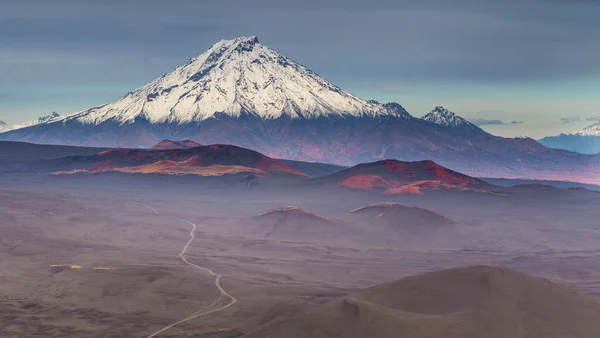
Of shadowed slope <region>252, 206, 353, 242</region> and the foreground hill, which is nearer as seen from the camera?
the foreground hill

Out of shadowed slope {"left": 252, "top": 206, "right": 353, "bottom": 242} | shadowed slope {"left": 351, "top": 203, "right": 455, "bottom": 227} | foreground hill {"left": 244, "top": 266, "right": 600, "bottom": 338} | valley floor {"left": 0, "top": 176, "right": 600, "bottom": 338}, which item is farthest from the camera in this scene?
shadowed slope {"left": 351, "top": 203, "right": 455, "bottom": 227}

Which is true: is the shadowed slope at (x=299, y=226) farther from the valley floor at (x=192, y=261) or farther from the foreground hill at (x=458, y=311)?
the foreground hill at (x=458, y=311)

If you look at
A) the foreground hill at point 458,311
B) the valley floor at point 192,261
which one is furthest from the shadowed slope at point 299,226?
the foreground hill at point 458,311

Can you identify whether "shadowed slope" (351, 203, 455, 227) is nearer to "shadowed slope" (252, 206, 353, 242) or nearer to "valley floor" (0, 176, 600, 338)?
"valley floor" (0, 176, 600, 338)

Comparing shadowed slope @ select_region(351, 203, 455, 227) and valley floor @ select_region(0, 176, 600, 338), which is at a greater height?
shadowed slope @ select_region(351, 203, 455, 227)

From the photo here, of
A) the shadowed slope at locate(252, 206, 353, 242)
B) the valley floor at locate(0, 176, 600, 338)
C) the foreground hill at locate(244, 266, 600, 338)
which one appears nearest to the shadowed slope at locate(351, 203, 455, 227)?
the valley floor at locate(0, 176, 600, 338)

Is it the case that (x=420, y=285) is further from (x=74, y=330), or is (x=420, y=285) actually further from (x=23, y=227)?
(x=23, y=227)

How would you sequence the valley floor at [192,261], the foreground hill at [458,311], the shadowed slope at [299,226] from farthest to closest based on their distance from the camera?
the shadowed slope at [299,226]
the valley floor at [192,261]
the foreground hill at [458,311]

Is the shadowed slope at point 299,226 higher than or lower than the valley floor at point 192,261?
higher

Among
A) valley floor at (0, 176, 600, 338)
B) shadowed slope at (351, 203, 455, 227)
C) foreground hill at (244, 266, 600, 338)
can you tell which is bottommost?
valley floor at (0, 176, 600, 338)
